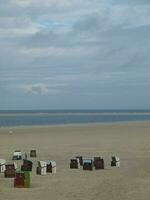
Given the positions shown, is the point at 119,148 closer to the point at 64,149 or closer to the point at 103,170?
the point at 64,149

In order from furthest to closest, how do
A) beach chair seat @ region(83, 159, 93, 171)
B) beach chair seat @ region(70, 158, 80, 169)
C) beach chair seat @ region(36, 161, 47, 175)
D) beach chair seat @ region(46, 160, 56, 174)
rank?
beach chair seat @ region(70, 158, 80, 169) < beach chair seat @ region(83, 159, 93, 171) < beach chair seat @ region(46, 160, 56, 174) < beach chair seat @ region(36, 161, 47, 175)

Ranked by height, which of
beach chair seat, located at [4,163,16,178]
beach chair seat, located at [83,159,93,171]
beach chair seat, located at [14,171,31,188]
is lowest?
beach chair seat, located at [14,171,31,188]

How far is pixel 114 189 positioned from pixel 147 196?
5.17 ft

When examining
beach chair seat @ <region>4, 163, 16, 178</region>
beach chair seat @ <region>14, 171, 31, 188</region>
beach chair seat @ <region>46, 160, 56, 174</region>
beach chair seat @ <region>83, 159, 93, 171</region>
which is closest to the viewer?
beach chair seat @ <region>14, 171, 31, 188</region>

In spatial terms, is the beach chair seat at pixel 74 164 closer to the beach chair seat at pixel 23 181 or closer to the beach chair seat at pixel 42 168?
the beach chair seat at pixel 42 168

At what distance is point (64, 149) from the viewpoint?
1385 inches

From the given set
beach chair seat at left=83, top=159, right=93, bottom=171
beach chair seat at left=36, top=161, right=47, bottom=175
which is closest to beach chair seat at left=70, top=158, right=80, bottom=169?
beach chair seat at left=83, top=159, right=93, bottom=171

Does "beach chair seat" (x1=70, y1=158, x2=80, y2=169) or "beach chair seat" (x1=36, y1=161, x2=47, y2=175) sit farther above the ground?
"beach chair seat" (x1=70, y1=158, x2=80, y2=169)

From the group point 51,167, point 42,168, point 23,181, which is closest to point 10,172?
point 42,168


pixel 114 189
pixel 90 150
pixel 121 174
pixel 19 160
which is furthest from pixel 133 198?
Answer: pixel 90 150

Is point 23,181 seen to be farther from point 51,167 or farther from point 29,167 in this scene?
point 29,167

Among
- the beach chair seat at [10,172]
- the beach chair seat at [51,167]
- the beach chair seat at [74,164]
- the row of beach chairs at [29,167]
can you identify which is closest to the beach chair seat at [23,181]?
the row of beach chairs at [29,167]

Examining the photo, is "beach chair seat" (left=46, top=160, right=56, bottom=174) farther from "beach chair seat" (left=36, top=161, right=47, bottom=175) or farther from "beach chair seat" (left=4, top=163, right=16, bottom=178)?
"beach chair seat" (left=4, top=163, right=16, bottom=178)

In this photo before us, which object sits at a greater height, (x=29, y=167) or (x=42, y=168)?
(x=29, y=167)
